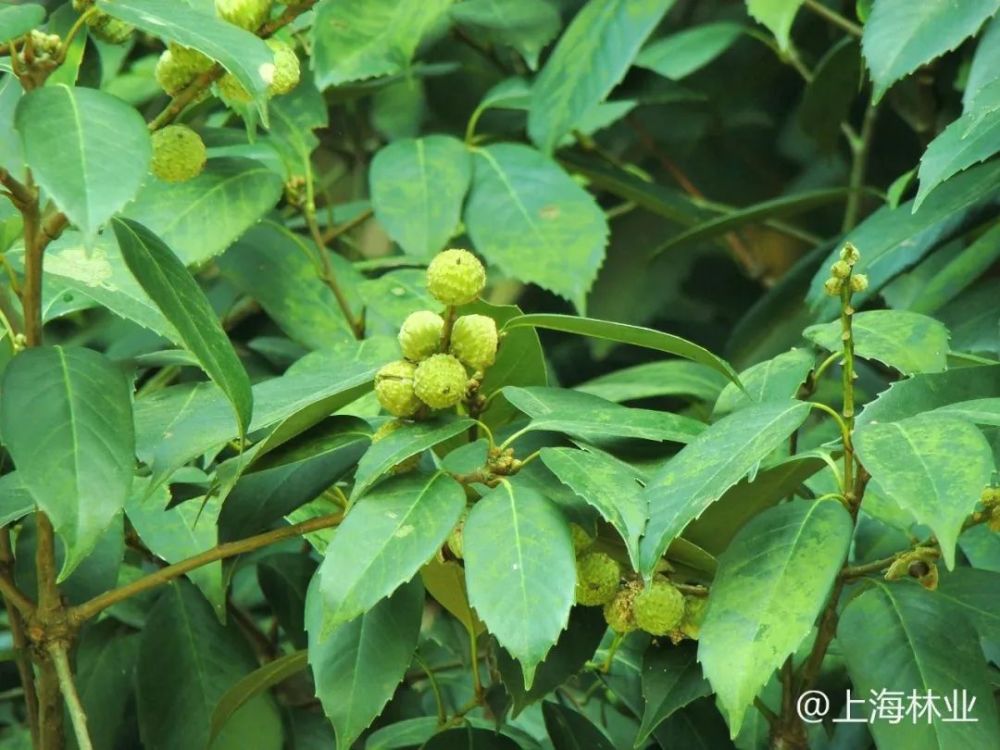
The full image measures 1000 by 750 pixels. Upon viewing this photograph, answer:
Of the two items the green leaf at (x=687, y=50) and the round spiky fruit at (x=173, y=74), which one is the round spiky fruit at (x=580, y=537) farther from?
the green leaf at (x=687, y=50)

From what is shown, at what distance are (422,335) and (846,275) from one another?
183mm

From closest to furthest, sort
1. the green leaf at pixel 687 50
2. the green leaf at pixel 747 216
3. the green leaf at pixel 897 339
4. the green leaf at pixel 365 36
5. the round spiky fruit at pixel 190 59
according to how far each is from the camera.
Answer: the round spiky fruit at pixel 190 59 → the green leaf at pixel 897 339 → the green leaf at pixel 365 36 → the green leaf at pixel 747 216 → the green leaf at pixel 687 50

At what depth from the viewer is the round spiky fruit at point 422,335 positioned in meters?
0.64

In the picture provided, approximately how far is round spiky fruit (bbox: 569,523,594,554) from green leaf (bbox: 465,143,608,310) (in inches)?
13.5

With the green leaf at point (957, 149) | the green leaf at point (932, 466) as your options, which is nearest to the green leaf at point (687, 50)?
the green leaf at point (957, 149)

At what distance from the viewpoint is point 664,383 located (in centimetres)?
92

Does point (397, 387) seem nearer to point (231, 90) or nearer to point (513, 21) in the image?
point (231, 90)

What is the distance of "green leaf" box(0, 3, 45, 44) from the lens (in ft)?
1.76

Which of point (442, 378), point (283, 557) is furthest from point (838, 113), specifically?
point (442, 378)

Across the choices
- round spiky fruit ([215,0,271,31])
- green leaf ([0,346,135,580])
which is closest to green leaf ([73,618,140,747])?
green leaf ([0,346,135,580])

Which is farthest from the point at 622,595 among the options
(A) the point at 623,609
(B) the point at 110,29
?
(B) the point at 110,29

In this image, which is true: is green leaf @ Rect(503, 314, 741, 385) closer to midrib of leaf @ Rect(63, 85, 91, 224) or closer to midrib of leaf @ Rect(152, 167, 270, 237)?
midrib of leaf @ Rect(63, 85, 91, 224)

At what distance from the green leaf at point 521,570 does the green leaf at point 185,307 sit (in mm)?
107

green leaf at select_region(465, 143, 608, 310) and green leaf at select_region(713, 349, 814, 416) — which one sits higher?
green leaf at select_region(713, 349, 814, 416)
